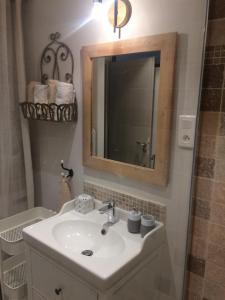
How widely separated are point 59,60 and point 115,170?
799 mm

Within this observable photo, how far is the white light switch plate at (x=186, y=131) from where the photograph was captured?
112cm

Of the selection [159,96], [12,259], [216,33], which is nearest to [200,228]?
[159,96]

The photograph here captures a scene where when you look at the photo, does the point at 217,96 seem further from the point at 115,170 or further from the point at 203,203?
the point at 115,170

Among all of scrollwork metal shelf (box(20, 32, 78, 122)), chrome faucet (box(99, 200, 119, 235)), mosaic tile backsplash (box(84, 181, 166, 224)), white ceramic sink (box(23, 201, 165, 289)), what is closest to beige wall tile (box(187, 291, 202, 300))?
white ceramic sink (box(23, 201, 165, 289))

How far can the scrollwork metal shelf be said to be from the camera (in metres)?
1.51

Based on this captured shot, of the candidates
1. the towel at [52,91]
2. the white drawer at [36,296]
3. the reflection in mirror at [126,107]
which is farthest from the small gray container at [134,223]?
the towel at [52,91]

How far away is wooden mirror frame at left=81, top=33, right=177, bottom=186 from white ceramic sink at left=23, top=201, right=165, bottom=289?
0.26 metres

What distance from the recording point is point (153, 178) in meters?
1.26

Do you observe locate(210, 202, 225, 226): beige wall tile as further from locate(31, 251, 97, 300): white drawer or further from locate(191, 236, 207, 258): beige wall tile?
locate(31, 251, 97, 300): white drawer

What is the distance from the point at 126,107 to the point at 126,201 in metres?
0.53

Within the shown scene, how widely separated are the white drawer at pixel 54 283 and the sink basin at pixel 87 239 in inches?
4.8

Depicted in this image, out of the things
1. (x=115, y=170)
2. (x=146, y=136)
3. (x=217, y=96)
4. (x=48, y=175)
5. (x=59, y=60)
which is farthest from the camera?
(x=48, y=175)

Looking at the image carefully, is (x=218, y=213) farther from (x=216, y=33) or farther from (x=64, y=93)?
(x=64, y=93)

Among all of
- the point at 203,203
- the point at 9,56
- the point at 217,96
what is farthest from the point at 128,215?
the point at 9,56
